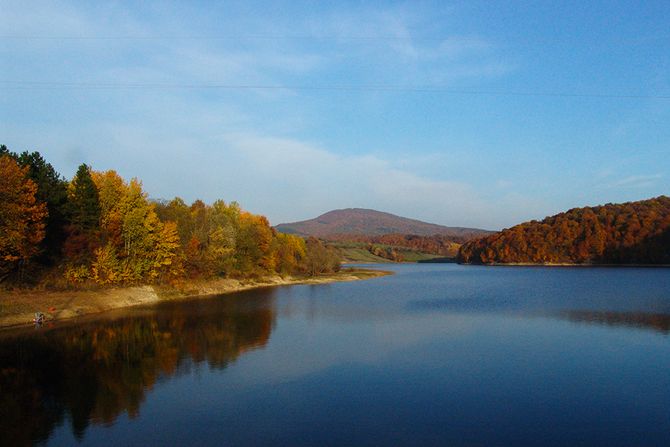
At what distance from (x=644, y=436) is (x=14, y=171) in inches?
1603

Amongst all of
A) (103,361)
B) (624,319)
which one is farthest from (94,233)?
(624,319)

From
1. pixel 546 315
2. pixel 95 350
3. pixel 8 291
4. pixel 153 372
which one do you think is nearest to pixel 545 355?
pixel 546 315

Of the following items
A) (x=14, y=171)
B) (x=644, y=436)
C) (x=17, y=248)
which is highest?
(x=14, y=171)

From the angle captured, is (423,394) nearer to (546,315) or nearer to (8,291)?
(546,315)

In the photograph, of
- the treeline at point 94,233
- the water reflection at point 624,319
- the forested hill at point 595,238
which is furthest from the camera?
the forested hill at point 595,238

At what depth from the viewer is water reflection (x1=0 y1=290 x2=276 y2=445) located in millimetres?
16266

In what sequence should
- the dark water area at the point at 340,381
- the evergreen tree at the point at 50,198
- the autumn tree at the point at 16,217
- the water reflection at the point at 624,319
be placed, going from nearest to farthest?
the dark water area at the point at 340,381
the water reflection at the point at 624,319
the autumn tree at the point at 16,217
the evergreen tree at the point at 50,198

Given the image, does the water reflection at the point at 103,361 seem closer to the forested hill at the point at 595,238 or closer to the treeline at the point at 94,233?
the treeline at the point at 94,233

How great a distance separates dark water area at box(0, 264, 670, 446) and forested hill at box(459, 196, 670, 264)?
4569 inches

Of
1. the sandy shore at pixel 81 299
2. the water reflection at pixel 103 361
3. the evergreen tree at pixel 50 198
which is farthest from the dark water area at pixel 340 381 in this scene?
the evergreen tree at pixel 50 198

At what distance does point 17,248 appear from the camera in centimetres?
3600

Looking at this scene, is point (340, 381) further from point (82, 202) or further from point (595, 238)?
point (595, 238)

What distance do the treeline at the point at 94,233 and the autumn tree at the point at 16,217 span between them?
6 centimetres

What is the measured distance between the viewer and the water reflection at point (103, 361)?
16.3 m
